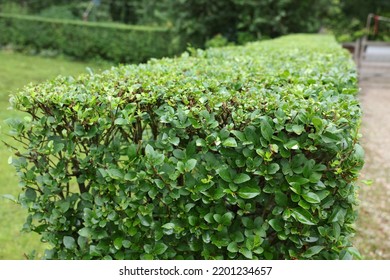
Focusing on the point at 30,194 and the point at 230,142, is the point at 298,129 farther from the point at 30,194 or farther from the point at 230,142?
the point at 30,194

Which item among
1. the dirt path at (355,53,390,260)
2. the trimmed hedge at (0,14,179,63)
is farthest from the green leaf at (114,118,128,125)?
the trimmed hedge at (0,14,179,63)

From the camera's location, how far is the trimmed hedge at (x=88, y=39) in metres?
16.5

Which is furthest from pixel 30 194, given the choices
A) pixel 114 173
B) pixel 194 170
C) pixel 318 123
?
pixel 318 123

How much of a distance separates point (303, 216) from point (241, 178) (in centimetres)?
35

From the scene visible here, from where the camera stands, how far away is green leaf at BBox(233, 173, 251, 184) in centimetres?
240

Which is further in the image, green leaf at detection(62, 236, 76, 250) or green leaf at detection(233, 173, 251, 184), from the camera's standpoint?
green leaf at detection(62, 236, 76, 250)

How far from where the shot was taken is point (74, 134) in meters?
2.61

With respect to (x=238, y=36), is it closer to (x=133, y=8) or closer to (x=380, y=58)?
(x=380, y=58)

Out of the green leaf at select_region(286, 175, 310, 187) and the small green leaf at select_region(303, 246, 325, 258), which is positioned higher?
the green leaf at select_region(286, 175, 310, 187)

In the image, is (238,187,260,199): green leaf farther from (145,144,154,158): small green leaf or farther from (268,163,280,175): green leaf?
(145,144,154,158): small green leaf

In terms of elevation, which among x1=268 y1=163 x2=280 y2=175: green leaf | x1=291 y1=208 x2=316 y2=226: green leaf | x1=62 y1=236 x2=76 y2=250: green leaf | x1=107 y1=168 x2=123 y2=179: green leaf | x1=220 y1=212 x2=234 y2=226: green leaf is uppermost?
x1=268 y1=163 x2=280 y2=175: green leaf

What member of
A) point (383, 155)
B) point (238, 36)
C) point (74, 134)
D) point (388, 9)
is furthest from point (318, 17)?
point (74, 134)

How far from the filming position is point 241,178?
2.42 meters

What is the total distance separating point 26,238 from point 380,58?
14.7 meters
